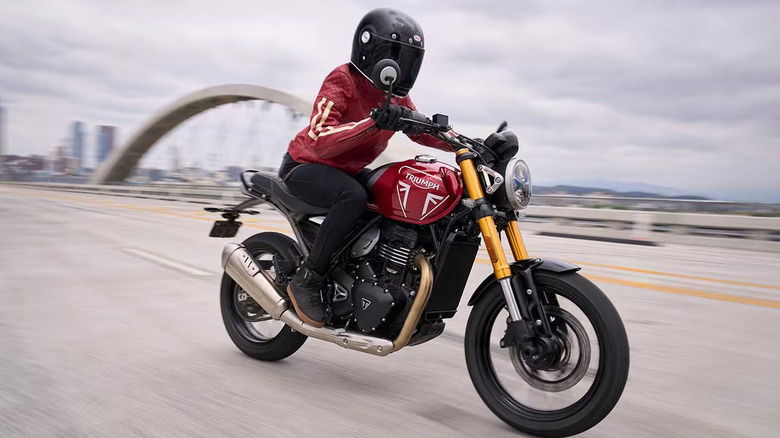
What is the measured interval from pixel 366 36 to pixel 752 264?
28.3 feet

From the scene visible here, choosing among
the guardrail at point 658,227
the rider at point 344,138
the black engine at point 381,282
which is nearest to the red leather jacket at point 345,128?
the rider at point 344,138

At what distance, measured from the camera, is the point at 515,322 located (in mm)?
2953

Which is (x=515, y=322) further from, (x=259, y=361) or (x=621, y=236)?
(x=621, y=236)

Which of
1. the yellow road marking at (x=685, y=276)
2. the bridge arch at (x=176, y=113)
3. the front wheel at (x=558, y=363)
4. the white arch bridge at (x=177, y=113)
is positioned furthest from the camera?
the bridge arch at (x=176, y=113)

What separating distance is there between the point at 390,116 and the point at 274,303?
1.36 metres

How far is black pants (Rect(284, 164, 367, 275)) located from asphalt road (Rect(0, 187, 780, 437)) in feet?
2.28

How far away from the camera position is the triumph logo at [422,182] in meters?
3.22

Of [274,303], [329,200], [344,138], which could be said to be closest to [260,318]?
[274,303]

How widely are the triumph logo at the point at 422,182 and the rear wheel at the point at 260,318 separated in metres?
1.05

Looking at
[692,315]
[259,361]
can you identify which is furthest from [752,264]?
[259,361]

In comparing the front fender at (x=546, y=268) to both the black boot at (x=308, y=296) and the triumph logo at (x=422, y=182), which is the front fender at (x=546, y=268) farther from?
the black boot at (x=308, y=296)

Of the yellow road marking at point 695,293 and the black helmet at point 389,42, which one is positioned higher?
the black helmet at point 389,42

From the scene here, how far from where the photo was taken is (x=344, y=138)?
11.1 feet

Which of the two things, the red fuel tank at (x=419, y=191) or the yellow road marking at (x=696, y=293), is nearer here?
the red fuel tank at (x=419, y=191)
